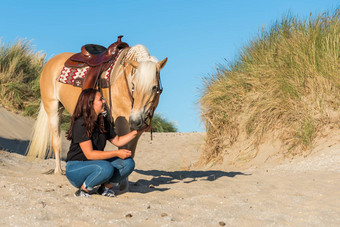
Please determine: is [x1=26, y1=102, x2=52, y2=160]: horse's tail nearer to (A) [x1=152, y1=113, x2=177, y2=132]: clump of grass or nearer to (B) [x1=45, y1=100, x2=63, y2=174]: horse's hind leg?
(B) [x1=45, y1=100, x2=63, y2=174]: horse's hind leg

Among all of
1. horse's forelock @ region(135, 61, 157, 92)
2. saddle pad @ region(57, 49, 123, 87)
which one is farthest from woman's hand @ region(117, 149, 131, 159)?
saddle pad @ region(57, 49, 123, 87)

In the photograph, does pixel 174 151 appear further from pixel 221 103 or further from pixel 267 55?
pixel 267 55

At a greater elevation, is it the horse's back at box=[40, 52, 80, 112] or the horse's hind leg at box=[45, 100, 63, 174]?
the horse's back at box=[40, 52, 80, 112]

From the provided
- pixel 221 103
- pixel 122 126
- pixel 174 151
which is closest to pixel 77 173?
pixel 122 126

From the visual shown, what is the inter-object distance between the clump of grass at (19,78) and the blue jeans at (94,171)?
29.4 ft

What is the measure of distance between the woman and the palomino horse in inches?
12.5

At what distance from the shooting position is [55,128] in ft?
18.5

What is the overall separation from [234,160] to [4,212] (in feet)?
16.9

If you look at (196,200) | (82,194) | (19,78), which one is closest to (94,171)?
(82,194)

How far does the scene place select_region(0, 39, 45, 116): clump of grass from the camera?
489 inches

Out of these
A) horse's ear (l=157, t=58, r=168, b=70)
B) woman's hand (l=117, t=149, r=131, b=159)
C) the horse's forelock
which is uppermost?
horse's ear (l=157, t=58, r=168, b=70)

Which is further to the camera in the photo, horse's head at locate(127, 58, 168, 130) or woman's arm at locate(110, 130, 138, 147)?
woman's arm at locate(110, 130, 138, 147)

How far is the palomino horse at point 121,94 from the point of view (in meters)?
4.05

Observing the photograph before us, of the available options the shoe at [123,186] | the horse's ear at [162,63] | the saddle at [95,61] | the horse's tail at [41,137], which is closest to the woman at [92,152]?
the shoe at [123,186]
